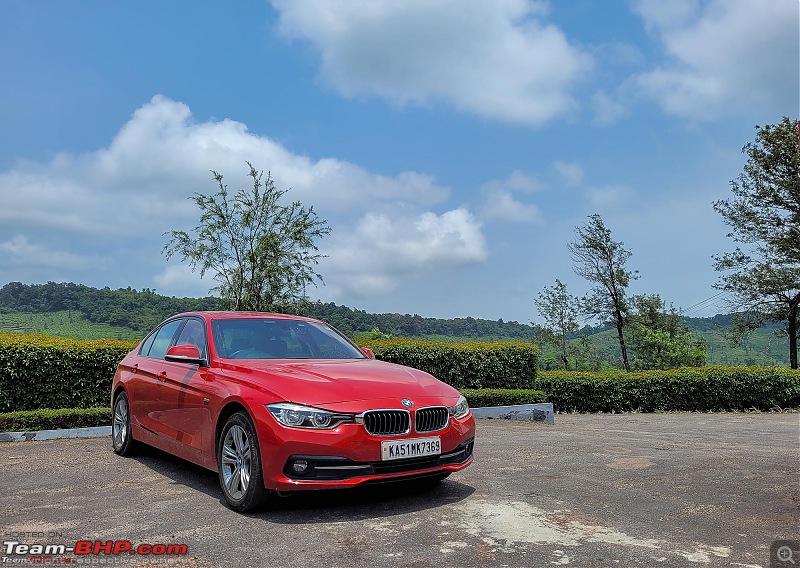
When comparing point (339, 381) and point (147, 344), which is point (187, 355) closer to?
point (339, 381)

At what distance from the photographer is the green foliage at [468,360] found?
15.5 m

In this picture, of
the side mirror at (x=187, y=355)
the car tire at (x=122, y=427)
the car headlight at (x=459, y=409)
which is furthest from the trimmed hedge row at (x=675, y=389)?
the side mirror at (x=187, y=355)

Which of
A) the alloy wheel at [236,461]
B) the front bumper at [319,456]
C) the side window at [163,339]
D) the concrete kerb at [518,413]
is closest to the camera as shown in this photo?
the front bumper at [319,456]

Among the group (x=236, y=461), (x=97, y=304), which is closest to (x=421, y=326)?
(x=97, y=304)

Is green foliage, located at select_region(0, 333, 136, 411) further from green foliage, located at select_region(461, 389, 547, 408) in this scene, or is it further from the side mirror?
green foliage, located at select_region(461, 389, 547, 408)

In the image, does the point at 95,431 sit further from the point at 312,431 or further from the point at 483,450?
the point at 312,431

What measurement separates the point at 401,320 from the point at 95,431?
4075cm

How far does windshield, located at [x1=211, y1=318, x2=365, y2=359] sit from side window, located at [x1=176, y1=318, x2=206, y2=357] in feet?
0.45

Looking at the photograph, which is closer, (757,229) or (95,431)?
(95,431)

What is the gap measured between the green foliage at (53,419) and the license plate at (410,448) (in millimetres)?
7932

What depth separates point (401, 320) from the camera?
168 ft

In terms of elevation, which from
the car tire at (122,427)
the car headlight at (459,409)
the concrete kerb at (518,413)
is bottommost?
the concrete kerb at (518,413)

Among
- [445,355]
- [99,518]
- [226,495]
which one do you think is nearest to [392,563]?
[226,495]

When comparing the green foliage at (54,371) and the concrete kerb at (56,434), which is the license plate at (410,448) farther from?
the green foliage at (54,371)
